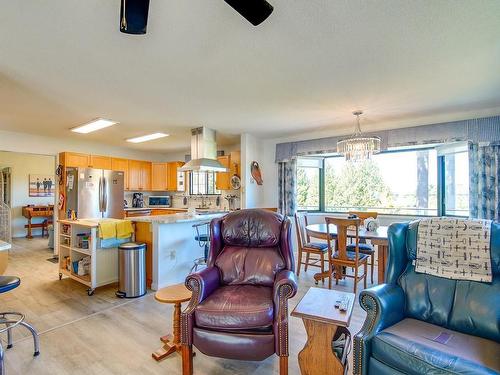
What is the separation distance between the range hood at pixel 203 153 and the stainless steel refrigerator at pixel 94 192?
218cm

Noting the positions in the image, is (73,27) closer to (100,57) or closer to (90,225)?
(100,57)

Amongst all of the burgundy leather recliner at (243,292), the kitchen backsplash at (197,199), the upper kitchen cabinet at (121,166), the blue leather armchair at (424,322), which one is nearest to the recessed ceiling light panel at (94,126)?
the upper kitchen cabinet at (121,166)

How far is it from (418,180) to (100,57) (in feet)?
16.0

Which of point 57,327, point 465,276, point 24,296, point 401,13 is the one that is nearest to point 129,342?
point 57,327

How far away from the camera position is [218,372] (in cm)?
203

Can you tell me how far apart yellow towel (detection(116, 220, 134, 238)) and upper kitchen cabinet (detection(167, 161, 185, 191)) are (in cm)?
347

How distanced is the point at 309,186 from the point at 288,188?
55 cm

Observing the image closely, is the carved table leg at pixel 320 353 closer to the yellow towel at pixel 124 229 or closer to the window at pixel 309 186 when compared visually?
the yellow towel at pixel 124 229

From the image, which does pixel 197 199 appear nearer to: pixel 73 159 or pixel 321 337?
pixel 73 159

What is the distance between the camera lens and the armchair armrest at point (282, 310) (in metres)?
1.84

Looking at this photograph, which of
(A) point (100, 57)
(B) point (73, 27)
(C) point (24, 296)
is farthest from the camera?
(C) point (24, 296)

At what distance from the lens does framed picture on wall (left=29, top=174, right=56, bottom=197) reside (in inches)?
329

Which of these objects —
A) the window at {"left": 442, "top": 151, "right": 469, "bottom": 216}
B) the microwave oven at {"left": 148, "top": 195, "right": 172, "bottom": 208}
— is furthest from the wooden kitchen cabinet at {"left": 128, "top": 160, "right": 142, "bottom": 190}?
the window at {"left": 442, "top": 151, "right": 469, "bottom": 216}

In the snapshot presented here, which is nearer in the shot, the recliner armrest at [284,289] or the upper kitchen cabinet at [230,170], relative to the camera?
the recliner armrest at [284,289]
